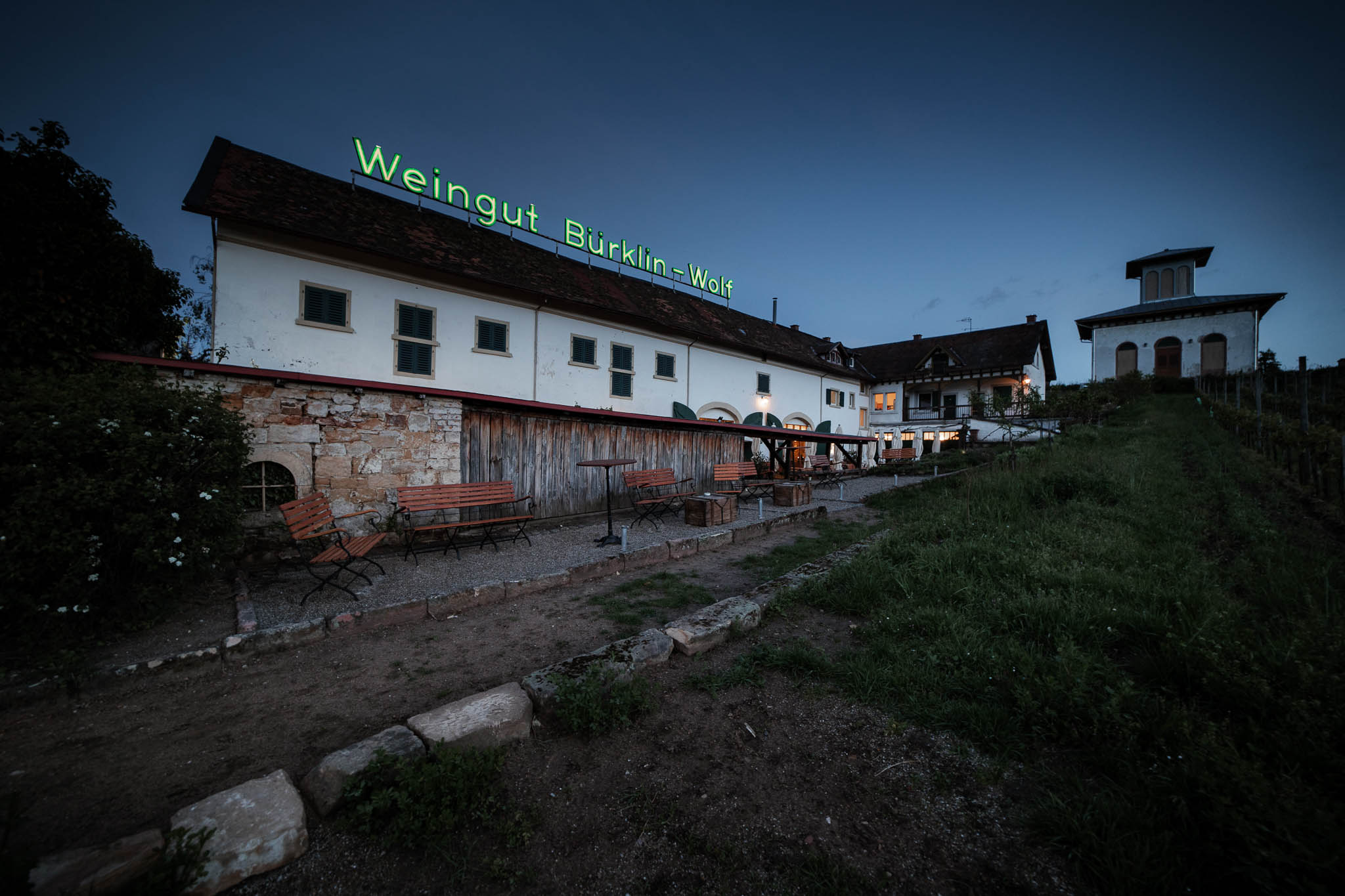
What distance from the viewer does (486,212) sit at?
49.1ft

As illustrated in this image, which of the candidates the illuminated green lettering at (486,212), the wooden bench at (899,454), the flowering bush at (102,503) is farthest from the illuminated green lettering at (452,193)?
the wooden bench at (899,454)

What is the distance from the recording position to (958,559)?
4828 millimetres

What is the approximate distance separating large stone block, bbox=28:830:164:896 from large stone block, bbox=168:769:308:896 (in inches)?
4.9

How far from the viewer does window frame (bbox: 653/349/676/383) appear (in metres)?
16.9

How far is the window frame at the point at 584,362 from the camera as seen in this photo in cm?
1466

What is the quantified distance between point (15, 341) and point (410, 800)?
267 inches

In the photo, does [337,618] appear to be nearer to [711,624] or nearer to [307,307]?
[711,624]

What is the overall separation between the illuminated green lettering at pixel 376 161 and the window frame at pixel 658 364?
9.30 m

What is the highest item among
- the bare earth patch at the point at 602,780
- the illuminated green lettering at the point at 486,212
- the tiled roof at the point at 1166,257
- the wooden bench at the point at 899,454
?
the tiled roof at the point at 1166,257

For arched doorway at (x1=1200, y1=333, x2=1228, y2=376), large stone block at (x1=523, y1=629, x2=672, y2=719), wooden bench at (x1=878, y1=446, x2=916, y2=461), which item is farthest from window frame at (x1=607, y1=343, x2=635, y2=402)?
arched doorway at (x1=1200, y1=333, x2=1228, y2=376)

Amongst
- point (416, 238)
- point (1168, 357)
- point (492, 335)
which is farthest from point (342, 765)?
point (1168, 357)

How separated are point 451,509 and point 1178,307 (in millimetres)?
41567

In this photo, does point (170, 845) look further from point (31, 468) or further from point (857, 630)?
point (857, 630)

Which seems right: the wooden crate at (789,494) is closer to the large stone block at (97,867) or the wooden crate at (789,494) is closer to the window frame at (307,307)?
the large stone block at (97,867)
